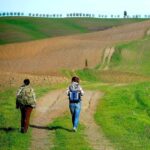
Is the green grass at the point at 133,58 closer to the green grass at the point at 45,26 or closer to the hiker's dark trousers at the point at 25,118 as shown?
the green grass at the point at 45,26

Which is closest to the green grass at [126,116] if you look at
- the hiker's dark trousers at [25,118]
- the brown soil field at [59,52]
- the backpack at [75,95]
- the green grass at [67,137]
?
the green grass at [67,137]

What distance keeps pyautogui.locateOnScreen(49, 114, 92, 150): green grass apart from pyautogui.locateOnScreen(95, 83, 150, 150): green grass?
942 mm

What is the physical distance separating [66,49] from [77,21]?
8120 cm

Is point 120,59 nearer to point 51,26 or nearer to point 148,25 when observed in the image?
point 148,25

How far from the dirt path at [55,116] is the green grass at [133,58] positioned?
113 ft

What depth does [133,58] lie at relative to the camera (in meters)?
74.3

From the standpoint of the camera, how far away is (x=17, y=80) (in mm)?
44344

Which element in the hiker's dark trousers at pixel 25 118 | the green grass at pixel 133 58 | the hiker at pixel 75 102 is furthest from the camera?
the green grass at pixel 133 58

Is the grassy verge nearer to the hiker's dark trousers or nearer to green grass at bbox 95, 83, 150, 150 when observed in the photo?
the hiker's dark trousers

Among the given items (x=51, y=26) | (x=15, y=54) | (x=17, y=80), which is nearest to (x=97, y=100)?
(x=17, y=80)

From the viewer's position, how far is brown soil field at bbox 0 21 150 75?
72.8 m

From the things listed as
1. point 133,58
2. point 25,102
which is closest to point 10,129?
point 25,102

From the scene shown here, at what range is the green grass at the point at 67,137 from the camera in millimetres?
17719

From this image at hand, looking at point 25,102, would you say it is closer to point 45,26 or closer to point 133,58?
point 133,58
